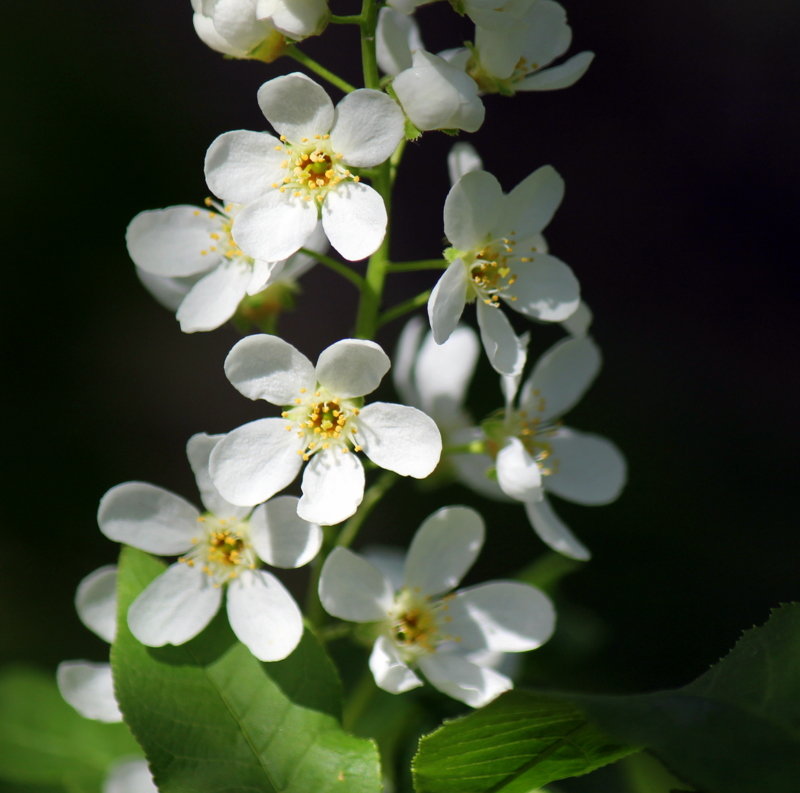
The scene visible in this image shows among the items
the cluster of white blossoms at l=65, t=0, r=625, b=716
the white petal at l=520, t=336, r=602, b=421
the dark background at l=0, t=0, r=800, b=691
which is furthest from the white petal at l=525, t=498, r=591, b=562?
the dark background at l=0, t=0, r=800, b=691

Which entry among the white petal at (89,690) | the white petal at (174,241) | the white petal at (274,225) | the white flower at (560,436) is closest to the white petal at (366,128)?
the white petal at (274,225)

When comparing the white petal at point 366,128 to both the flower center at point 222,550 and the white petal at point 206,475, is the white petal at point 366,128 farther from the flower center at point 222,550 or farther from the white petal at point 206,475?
the flower center at point 222,550

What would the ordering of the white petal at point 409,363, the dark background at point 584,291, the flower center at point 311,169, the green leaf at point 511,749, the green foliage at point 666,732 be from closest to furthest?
the green foliage at point 666,732 → the green leaf at point 511,749 → the flower center at point 311,169 → the white petal at point 409,363 → the dark background at point 584,291

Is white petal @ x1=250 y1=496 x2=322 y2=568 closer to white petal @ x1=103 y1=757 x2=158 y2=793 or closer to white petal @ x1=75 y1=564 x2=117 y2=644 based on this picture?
white petal @ x1=75 y1=564 x2=117 y2=644

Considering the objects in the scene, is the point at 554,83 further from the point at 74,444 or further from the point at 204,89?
the point at 204,89

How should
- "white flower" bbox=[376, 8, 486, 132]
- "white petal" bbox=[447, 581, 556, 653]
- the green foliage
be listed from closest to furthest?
the green foliage < "white flower" bbox=[376, 8, 486, 132] < "white petal" bbox=[447, 581, 556, 653]

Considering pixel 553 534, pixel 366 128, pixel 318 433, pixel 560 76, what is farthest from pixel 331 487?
pixel 560 76

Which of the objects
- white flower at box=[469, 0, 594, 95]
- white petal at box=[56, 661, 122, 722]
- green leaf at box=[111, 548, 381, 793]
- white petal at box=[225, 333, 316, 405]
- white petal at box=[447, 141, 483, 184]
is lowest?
green leaf at box=[111, 548, 381, 793]
